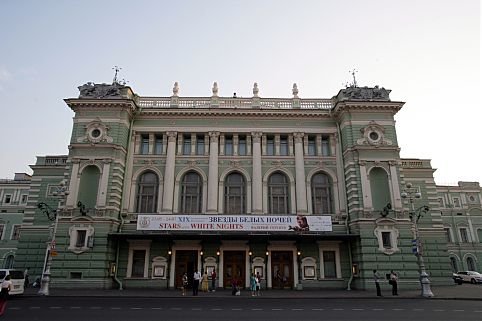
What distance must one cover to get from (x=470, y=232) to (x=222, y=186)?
4641cm

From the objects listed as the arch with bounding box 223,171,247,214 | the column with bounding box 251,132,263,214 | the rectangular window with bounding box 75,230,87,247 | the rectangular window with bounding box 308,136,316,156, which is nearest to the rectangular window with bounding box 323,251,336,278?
the column with bounding box 251,132,263,214

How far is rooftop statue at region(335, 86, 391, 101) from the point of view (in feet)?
114

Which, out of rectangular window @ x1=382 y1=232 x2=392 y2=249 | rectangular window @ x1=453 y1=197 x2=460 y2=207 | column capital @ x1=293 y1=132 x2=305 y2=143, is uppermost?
column capital @ x1=293 y1=132 x2=305 y2=143

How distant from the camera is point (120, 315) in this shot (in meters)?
15.0

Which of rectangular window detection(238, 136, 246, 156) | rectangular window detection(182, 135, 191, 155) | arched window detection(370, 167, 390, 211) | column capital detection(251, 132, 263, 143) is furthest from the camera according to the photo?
rectangular window detection(238, 136, 246, 156)

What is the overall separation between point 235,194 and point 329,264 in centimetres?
1102

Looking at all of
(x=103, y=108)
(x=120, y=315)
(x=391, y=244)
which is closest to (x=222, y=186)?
(x=103, y=108)

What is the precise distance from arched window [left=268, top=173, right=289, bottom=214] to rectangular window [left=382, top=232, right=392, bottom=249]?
8935 millimetres

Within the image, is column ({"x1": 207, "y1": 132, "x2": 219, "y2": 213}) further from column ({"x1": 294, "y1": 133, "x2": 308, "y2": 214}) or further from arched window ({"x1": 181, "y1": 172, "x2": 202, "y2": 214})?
column ({"x1": 294, "y1": 133, "x2": 308, "y2": 214})

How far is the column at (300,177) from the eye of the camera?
33.0 m

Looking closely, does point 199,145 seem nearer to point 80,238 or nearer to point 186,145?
point 186,145

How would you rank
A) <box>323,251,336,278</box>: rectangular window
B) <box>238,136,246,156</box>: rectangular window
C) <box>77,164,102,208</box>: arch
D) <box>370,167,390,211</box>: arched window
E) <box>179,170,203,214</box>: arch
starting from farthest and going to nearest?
<box>238,136,246,156</box>: rectangular window, <box>179,170,203,214</box>: arch, <box>370,167,390,211</box>: arched window, <box>77,164,102,208</box>: arch, <box>323,251,336,278</box>: rectangular window

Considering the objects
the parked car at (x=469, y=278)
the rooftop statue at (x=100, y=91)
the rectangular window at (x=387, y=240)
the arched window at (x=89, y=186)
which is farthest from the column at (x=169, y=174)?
the parked car at (x=469, y=278)

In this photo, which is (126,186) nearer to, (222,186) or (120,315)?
(222,186)
